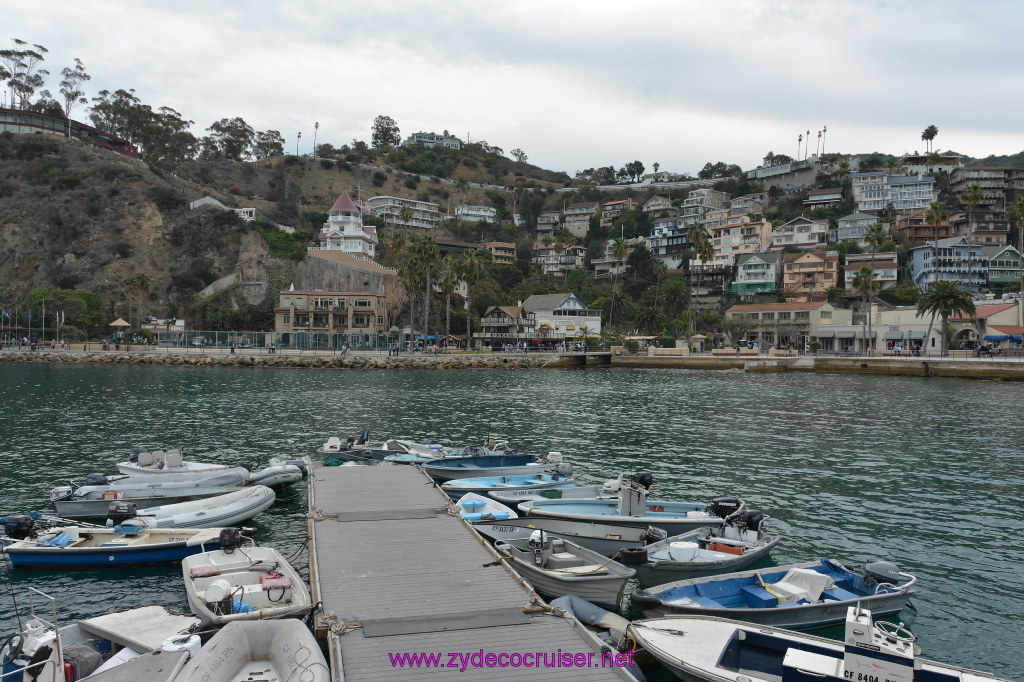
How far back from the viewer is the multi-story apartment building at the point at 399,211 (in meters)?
168

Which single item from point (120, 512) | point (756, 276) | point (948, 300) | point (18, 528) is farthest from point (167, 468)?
point (756, 276)

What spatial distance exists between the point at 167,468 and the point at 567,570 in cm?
1708

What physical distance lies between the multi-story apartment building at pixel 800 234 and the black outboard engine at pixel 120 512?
469 feet

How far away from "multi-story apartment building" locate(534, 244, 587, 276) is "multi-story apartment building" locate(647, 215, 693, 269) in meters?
17.2

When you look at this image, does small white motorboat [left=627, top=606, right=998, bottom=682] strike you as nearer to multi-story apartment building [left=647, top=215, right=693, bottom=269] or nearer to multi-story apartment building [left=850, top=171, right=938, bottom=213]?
multi-story apartment building [left=647, top=215, right=693, bottom=269]

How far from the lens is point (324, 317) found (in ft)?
349

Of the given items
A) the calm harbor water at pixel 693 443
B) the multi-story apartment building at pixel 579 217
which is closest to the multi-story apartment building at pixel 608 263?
the multi-story apartment building at pixel 579 217

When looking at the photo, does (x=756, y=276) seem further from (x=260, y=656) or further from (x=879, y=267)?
(x=260, y=656)

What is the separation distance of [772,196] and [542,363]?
117498 millimetres

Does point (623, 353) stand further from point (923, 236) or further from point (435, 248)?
point (923, 236)

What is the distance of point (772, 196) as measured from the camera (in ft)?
582

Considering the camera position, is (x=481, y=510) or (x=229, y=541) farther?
(x=481, y=510)

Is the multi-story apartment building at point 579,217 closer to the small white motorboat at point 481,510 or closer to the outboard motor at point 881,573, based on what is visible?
the small white motorboat at point 481,510

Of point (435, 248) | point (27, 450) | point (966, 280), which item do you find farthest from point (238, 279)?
point (966, 280)
